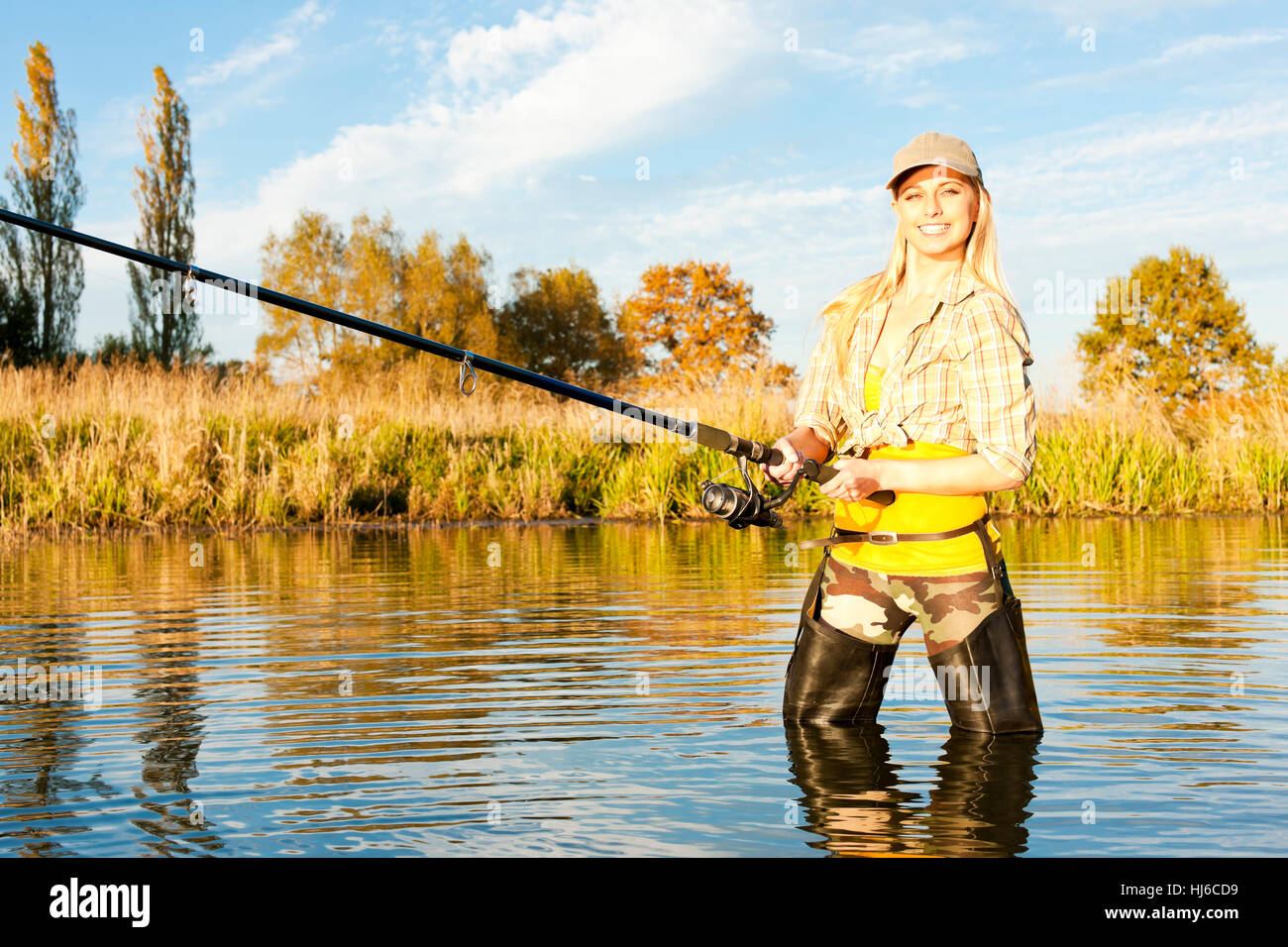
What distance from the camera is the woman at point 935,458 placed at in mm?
4496

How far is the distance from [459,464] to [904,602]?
54.3 ft

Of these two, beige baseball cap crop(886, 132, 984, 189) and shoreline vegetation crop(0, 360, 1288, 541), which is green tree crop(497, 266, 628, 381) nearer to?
shoreline vegetation crop(0, 360, 1288, 541)

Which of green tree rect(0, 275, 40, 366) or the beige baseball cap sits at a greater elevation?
green tree rect(0, 275, 40, 366)

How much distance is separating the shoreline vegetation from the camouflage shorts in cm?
1436

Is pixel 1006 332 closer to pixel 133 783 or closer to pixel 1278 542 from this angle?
pixel 133 783

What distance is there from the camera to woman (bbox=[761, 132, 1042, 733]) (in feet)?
14.8

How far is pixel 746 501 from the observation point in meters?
4.72

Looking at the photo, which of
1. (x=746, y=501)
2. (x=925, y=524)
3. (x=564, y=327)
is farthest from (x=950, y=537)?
(x=564, y=327)

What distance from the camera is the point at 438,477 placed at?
68.0ft

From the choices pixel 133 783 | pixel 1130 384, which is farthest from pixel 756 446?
pixel 1130 384

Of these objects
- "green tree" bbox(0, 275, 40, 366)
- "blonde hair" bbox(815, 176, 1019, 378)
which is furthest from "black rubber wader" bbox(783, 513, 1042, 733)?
"green tree" bbox(0, 275, 40, 366)

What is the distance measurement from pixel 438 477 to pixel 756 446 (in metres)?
16.4

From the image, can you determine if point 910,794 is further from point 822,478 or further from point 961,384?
point 961,384

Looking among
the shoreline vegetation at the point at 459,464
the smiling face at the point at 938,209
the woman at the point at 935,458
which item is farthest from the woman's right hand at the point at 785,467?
the shoreline vegetation at the point at 459,464
